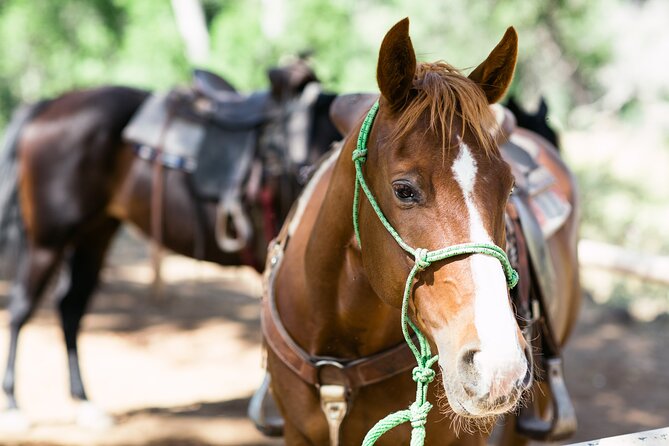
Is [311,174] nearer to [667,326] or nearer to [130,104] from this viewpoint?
[130,104]

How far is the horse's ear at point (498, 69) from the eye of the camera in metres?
1.53

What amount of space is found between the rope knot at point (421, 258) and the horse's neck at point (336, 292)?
34 centimetres

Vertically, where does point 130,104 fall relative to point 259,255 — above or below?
above

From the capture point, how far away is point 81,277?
443 centimetres

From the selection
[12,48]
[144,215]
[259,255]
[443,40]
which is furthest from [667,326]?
[12,48]

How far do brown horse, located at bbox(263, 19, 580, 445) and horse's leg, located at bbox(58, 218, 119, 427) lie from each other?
263 cm

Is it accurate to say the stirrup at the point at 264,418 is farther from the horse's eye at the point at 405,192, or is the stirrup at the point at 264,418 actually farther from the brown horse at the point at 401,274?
the horse's eye at the point at 405,192

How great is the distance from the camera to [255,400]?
2.50 m

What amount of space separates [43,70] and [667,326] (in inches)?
441

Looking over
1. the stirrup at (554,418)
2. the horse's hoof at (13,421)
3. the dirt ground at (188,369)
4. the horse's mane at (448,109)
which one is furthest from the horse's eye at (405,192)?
the horse's hoof at (13,421)

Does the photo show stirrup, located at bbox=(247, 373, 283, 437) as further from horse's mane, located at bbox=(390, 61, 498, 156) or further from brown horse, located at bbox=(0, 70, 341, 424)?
brown horse, located at bbox=(0, 70, 341, 424)

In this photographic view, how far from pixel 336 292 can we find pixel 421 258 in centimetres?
50

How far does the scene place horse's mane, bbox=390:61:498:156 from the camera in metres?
1.40

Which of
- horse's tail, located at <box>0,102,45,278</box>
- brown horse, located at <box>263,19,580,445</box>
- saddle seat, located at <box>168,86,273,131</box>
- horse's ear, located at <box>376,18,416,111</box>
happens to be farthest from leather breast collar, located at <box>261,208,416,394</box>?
horse's tail, located at <box>0,102,45,278</box>
